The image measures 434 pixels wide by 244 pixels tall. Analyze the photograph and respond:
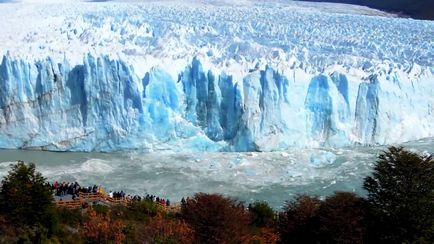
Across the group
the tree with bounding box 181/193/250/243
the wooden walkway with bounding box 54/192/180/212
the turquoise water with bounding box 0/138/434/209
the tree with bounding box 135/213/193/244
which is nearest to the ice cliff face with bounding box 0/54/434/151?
the turquoise water with bounding box 0/138/434/209

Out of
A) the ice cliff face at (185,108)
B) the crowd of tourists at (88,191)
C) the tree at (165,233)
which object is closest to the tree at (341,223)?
the tree at (165,233)

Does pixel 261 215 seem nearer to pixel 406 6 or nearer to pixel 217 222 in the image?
pixel 217 222

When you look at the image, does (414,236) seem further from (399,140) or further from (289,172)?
(399,140)

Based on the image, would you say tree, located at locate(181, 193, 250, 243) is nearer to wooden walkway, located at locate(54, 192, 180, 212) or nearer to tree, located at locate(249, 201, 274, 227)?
tree, located at locate(249, 201, 274, 227)

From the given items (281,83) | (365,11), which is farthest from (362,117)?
(365,11)

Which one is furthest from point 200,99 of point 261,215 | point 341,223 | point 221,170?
point 341,223

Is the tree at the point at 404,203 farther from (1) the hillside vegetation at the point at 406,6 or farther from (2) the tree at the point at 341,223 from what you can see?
(1) the hillside vegetation at the point at 406,6
